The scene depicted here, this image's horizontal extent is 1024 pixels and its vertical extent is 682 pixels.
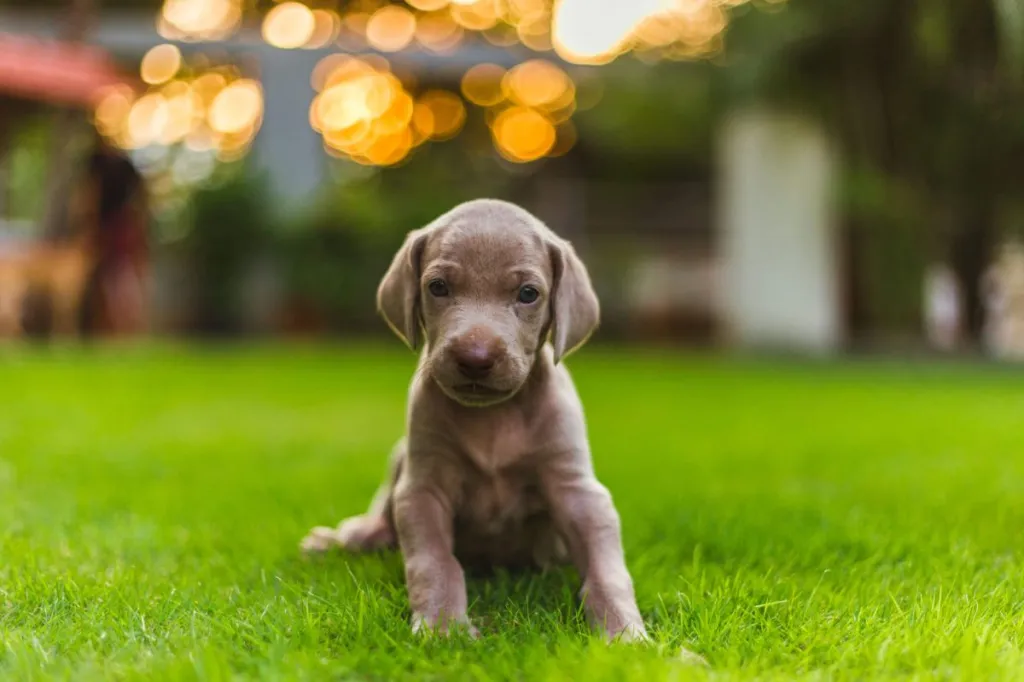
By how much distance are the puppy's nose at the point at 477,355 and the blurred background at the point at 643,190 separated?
10.9 metres

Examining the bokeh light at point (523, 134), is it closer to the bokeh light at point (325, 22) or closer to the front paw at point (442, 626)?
the bokeh light at point (325, 22)

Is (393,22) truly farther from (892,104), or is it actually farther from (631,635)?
(631,635)

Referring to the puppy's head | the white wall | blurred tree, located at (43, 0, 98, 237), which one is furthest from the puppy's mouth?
blurred tree, located at (43, 0, 98, 237)

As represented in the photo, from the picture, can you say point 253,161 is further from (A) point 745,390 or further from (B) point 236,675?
(B) point 236,675

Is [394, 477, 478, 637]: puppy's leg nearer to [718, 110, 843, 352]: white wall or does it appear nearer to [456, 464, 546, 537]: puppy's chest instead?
[456, 464, 546, 537]: puppy's chest

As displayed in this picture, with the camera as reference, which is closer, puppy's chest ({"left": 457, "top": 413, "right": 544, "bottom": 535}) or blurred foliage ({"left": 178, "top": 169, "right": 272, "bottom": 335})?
puppy's chest ({"left": 457, "top": 413, "right": 544, "bottom": 535})

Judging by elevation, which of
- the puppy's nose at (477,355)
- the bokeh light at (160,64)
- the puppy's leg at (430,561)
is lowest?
the puppy's leg at (430,561)

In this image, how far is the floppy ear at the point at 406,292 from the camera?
108 inches

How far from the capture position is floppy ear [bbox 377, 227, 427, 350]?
275 centimetres

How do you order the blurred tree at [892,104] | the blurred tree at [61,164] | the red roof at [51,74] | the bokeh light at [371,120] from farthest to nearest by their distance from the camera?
the bokeh light at [371,120]
the blurred tree at [61,164]
the blurred tree at [892,104]
the red roof at [51,74]

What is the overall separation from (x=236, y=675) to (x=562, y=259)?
4.33 feet

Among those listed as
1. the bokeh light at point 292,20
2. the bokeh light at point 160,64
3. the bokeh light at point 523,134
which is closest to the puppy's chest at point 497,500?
the bokeh light at point 160,64

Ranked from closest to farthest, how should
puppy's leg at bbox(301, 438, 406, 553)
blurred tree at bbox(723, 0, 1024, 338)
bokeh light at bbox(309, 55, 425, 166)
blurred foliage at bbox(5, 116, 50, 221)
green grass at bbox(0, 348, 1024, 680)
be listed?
green grass at bbox(0, 348, 1024, 680)
puppy's leg at bbox(301, 438, 406, 553)
blurred tree at bbox(723, 0, 1024, 338)
blurred foliage at bbox(5, 116, 50, 221)
bokeh light at bbox(309, 55, 425, 166)

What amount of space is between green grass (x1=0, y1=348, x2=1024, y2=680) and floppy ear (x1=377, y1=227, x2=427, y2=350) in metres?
0.70
